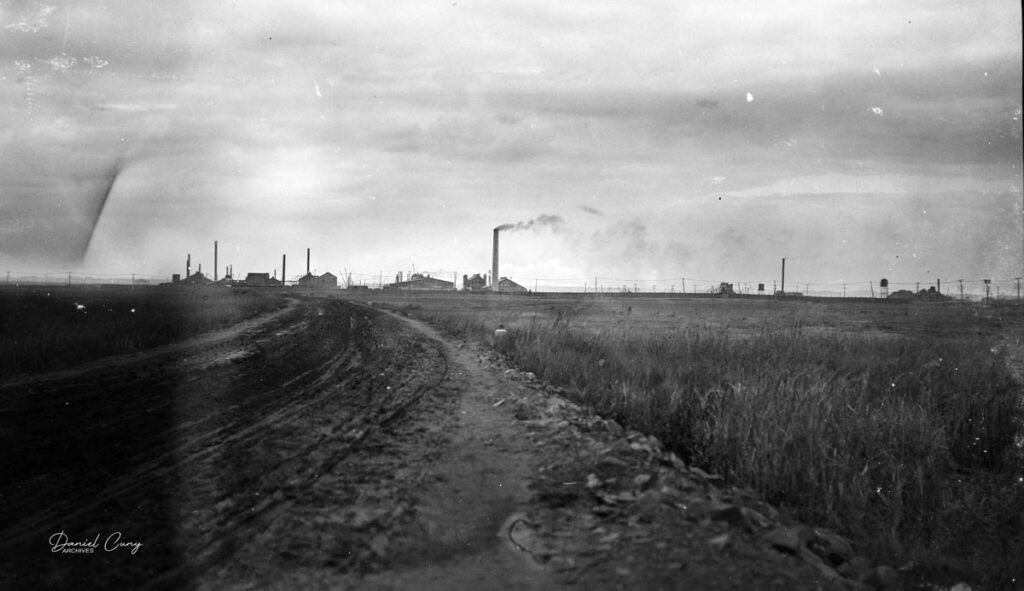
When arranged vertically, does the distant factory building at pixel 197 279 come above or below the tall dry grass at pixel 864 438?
above

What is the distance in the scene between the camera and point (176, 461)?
4.40 meters

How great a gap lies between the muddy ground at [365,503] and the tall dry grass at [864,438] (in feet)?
2.60

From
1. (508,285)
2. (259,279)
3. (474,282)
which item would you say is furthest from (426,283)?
(259,279)

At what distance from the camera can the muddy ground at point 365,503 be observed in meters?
2.86

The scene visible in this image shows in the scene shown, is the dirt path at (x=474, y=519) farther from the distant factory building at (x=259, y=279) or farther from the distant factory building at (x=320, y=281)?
the distant factory building at (x=259, y=279)

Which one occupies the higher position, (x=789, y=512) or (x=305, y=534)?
(x=305, y=534)

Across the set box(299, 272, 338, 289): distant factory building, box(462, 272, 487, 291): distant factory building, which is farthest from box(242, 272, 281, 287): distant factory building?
box(462, 272, 487, 291): distant factory building

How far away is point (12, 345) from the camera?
11188mm

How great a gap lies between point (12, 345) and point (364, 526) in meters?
11.8

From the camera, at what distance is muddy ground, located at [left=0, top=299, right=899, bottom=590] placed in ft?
9.39

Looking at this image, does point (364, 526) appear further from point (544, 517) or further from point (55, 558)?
point (55, 558)

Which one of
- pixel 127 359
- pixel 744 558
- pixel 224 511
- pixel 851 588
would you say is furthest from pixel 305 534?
pixel 127 359
